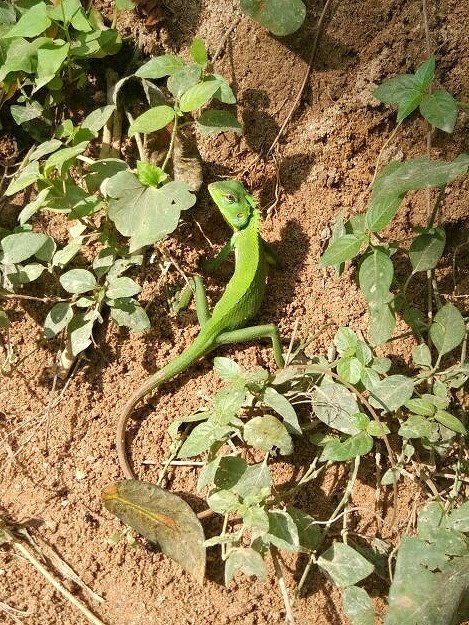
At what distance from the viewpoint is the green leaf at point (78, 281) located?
3201 mm

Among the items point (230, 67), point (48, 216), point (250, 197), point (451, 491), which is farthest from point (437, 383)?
point (48, 216)

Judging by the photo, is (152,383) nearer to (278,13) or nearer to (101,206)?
(101,206)

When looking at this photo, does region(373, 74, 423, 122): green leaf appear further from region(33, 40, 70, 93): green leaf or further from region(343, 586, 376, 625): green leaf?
region(343, 586, 376, 625): green leaf

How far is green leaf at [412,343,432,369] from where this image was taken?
10.2 ft

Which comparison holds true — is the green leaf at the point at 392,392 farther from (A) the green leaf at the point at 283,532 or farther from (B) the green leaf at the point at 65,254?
(B) the green leaf at the point at 65,254

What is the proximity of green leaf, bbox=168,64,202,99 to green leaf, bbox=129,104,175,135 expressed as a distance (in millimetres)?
109

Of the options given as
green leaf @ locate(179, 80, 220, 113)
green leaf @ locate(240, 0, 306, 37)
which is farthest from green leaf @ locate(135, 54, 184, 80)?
green leaf @ locate(240, 0, 306, 37)

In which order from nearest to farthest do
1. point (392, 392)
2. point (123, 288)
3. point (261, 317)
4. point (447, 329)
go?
1. point (392, 392)
2. point (447, 329)
3. point (123, 288)
4. point (261, 317)

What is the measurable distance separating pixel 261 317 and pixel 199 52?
1.39 metres

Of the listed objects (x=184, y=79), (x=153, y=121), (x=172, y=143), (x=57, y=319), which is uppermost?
(x=184, y=79)

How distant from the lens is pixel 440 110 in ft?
9.92

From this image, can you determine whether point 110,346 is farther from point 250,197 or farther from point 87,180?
point 250,197

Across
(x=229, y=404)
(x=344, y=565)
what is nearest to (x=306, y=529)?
(x=344, y=565)

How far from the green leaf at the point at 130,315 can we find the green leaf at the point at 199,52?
4.07 feet
